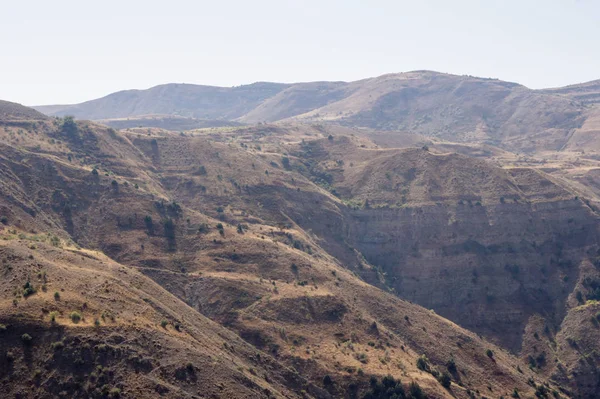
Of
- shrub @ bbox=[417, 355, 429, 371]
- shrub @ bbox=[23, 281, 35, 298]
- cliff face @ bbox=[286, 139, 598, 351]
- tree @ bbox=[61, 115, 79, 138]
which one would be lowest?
shrub @ bbox=[417, 355, 429, 371]

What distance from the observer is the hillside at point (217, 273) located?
182ft

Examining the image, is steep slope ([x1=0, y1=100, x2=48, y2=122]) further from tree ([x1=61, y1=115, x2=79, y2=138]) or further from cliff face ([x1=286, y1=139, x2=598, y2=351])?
cliff face ([x1=286, y1=139, x2=598, y2=351])

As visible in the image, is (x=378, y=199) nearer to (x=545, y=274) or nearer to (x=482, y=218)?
(x=482, y=218)

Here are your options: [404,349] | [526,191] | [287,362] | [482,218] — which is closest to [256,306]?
[287,362]

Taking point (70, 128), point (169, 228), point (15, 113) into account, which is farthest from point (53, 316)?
point (15, 113)

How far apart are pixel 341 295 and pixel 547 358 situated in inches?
1658

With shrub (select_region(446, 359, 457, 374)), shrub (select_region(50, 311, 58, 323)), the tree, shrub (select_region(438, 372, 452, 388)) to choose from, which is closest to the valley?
shrub (select_region(50, 311, 58, 323))

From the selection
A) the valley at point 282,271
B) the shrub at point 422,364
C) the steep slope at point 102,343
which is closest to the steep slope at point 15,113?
the valley at point 282,271

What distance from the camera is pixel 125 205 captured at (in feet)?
337

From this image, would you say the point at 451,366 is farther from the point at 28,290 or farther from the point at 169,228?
the point at 28,290

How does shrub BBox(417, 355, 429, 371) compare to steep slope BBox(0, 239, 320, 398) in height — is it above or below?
below

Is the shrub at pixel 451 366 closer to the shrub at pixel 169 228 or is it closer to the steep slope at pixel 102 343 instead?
the steep slope at pixel 102 343

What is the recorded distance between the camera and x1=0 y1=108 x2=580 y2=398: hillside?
2180 inches

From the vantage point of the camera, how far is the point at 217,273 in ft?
296
